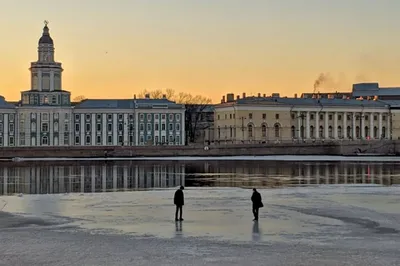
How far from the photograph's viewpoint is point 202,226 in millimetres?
24719

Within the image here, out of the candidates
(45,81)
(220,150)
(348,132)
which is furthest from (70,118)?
(348,132)

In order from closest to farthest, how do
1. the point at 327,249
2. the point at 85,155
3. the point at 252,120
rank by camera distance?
the point at 327,249, the point at 85,155, the point at 252,120

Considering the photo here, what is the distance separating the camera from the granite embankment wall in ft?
333

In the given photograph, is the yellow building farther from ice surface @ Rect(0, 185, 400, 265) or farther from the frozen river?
ice surface @ Rect(0, 185, 400, 265)

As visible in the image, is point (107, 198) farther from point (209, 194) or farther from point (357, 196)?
point (357, 196)

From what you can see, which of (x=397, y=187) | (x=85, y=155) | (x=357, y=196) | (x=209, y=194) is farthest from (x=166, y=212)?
(x=85, y=155)

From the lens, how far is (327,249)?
1991 centimetres

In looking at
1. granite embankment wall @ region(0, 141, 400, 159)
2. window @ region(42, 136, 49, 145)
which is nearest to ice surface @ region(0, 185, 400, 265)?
granite embankment wall @ region(0, 141, 400, 159)

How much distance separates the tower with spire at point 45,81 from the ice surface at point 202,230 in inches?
3848

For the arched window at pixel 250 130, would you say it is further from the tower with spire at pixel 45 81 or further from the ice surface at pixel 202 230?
the ice surface at pixel 202 230

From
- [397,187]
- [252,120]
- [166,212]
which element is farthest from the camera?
[252,120]

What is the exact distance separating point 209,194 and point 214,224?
1267cm

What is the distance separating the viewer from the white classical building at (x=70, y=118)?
13175cm

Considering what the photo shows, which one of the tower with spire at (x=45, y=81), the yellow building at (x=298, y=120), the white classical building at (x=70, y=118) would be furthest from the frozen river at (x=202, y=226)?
the tower with spire at (x=45, y=81)
